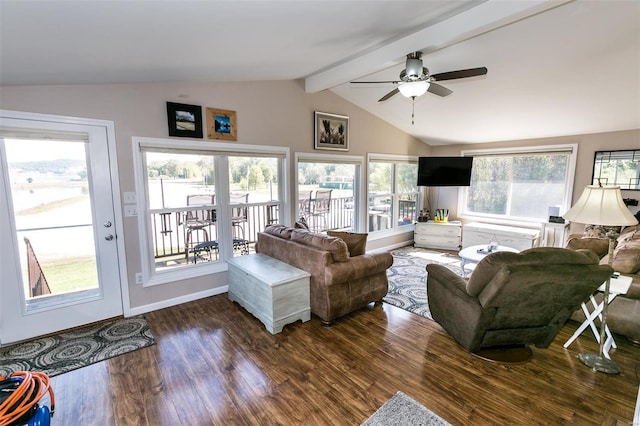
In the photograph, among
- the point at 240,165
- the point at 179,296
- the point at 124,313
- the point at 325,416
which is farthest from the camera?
the point at 240,165

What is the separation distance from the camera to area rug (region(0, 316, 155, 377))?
2.43 m

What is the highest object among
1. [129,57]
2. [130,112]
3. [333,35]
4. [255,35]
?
[333,35]

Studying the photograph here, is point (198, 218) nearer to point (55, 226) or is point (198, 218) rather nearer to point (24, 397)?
point (55, 226)

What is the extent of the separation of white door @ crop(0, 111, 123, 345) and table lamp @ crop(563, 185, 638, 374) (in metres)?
4.33

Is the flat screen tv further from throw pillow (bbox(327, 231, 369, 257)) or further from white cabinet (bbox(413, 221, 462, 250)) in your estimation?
throw pillow (bbox(327, 231, 369, 257))

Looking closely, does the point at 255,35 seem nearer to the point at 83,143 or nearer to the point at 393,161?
the point at 83,143

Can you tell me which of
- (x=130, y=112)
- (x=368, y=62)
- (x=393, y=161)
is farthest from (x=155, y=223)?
(x=393, y=161)

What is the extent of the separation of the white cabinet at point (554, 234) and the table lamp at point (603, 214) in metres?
2.81

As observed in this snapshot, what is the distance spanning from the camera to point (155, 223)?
11.3 ft

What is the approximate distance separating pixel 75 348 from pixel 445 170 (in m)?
6.03

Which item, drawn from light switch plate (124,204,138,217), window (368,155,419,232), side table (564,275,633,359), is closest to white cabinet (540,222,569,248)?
window (368,155,419,232)

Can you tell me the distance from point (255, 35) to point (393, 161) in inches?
167

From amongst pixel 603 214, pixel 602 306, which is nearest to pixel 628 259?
pixel 602 306

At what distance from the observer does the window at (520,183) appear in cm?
503
